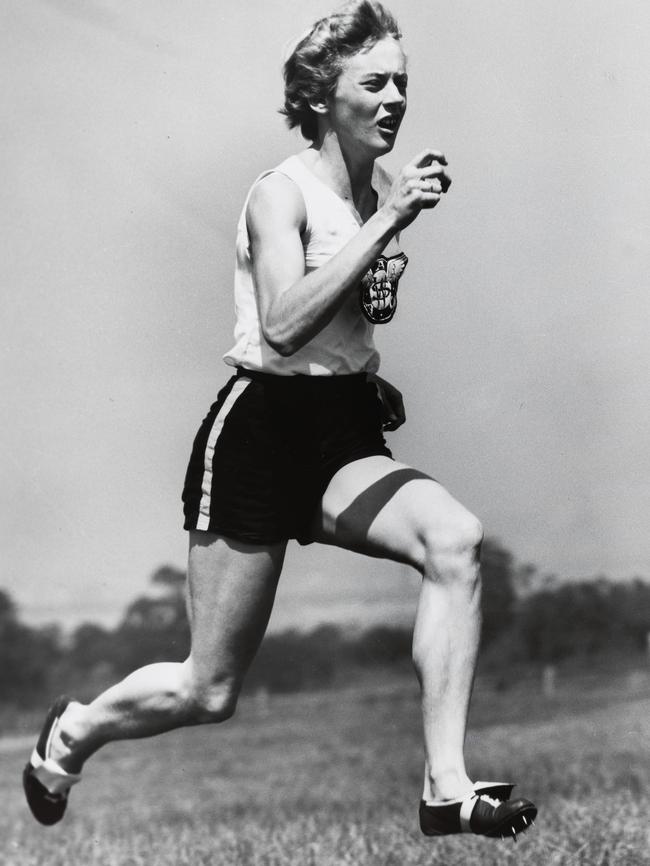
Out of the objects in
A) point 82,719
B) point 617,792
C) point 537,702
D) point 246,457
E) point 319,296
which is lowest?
point 537,702

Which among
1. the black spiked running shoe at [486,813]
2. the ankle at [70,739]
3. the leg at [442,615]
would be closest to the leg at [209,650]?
the ankle at [70,739]

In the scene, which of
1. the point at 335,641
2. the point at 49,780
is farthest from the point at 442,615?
the point at 335,641

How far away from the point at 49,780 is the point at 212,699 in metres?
0.98

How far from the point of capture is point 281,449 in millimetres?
4355

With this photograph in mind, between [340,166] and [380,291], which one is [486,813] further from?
[340,166]

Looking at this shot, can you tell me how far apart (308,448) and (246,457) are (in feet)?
0.63

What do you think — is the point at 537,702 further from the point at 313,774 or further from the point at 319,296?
the point at 319,296

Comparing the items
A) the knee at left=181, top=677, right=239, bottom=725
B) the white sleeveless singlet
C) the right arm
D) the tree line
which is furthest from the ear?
the tree line

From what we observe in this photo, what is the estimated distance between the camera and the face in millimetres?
4344

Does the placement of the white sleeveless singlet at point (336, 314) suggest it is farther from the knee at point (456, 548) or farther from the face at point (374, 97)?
the knee at point (456, 548)

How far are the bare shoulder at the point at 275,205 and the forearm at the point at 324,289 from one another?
268 millimetres

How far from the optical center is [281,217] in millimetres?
4176

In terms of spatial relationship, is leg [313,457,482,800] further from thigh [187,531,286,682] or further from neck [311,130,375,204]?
neck [311,130,375,204]

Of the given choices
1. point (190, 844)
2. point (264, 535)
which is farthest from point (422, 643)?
point (190, 844)
